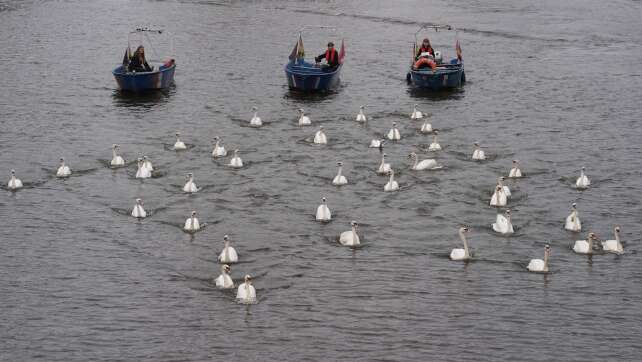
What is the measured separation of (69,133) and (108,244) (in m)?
18.1

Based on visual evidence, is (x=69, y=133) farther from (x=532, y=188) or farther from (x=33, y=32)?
(x=33, y=32)

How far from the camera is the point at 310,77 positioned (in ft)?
215

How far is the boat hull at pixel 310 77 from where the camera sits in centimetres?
6544

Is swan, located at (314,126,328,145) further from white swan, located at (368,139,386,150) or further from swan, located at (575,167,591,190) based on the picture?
swan, located at (575,167,591,190)

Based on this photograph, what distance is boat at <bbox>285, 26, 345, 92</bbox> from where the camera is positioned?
65500mm

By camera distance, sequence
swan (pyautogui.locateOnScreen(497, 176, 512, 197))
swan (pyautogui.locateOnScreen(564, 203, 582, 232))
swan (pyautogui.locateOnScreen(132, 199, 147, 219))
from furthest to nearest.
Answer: swan (pyautogui.locateOnScreen(497, 176, 512, 197))
swan (pyautogui.locateOnScreen(132, 199, 147, 219))
swan (pyautogui.locateOnScreen(564, 203, 582, 232))

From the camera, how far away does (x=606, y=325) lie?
109 feet

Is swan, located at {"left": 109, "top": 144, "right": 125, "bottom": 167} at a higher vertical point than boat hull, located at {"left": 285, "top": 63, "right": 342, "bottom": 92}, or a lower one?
lower

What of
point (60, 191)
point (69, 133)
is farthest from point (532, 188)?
point (69, 133)

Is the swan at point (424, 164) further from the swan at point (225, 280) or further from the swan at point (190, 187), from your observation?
the swan at point (225, 280)

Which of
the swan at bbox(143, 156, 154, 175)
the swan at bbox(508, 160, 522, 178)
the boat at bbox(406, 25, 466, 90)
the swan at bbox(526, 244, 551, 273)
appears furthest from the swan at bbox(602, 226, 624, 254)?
the boat at bbox(406, 25, 466, 90)

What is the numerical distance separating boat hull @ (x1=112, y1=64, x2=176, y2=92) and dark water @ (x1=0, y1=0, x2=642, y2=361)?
1.17 meters

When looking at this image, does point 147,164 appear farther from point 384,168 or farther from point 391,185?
point 391,185

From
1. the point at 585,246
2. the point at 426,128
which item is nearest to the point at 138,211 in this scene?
the point at 585,246
